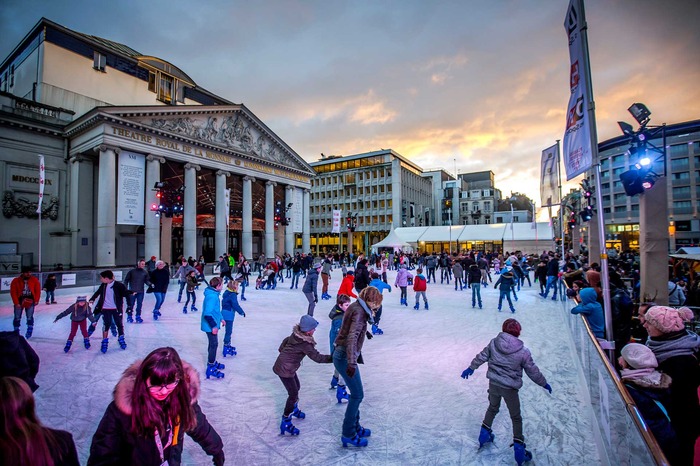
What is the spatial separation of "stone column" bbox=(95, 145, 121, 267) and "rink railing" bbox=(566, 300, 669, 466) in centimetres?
2800

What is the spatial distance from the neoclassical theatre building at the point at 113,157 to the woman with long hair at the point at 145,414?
912 inches

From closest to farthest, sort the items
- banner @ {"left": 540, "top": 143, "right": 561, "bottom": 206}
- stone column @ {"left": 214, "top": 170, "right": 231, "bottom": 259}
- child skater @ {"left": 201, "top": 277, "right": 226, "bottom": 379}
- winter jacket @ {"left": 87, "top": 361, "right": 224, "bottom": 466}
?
1. winter jacket @ {"left": 87, "top": 361, "right": 224, "bottom": 466}
2. child skater @ {"left": 201, "top": 277, "right": 226, "bottom": 379}
3. banner @ {"left": 540, "top": 143, "right": 561, "bottom": 206}
4. stone column @ {"left": 214, "top": 170, "right": 231, "bottom": 259}

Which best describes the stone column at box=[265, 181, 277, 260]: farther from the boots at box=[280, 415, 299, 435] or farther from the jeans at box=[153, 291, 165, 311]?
the boots at box=[280, 415, 299, 435]

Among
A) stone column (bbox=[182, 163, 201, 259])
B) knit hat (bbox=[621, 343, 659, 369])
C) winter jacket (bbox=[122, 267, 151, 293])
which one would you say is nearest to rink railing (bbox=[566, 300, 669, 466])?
knit hat (bbox=[621, 343, 659, 369])

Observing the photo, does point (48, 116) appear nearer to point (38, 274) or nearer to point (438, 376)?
point (38, 274)

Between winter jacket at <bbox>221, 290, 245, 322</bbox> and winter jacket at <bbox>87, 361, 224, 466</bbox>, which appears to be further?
winter jacket at <bbox>221, 290, 245, 322</bbox>

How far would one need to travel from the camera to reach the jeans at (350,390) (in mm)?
3891

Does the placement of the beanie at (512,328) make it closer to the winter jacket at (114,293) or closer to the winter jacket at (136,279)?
the winter jacket at (114,293)

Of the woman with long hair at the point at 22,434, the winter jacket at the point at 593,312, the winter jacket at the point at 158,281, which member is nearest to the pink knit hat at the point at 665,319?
the winter jacket at the point at 593,312

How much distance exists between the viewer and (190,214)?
1160 inches

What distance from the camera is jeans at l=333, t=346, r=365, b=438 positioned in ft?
12.8

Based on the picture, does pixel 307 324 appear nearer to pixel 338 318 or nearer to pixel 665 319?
pixel 338 318

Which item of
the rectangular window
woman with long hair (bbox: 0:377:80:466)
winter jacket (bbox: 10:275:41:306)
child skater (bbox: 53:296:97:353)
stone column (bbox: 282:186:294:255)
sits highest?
the rectangular window

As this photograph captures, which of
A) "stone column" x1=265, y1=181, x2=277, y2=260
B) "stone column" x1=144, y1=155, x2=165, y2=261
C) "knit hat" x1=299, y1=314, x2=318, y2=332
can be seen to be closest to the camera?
"knit hat" x1=299, y1=314, x2=318, y2=332
